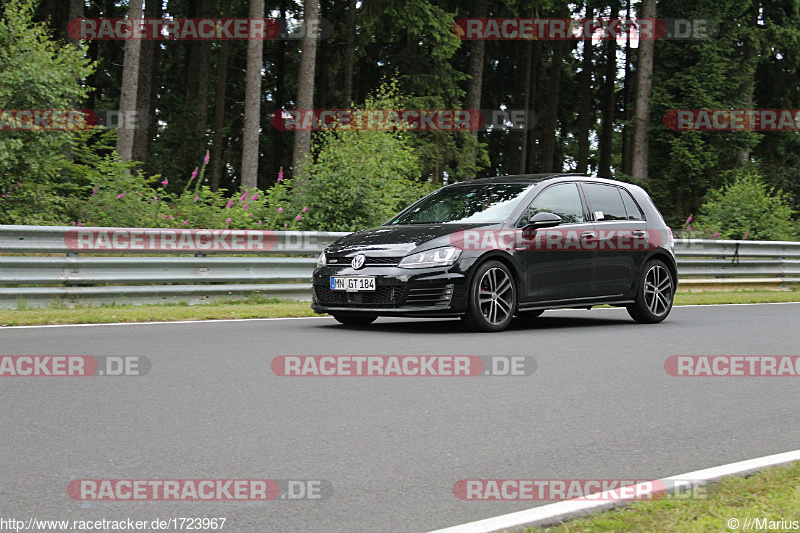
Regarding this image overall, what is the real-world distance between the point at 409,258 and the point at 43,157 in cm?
897

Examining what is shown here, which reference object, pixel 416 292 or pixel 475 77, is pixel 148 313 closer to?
pixel 416 292

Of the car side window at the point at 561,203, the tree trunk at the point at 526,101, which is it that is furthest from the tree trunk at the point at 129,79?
the tree trunk at the point at 526,101

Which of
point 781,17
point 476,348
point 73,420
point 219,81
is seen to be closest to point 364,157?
point 476,348

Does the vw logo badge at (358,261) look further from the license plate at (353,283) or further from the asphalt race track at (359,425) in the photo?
the asphalt race track at (359,425)

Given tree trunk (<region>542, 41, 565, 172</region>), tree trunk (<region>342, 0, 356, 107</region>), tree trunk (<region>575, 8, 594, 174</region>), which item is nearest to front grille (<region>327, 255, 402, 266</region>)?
tree trunk (<region>342, 0, 356, 107</region>)

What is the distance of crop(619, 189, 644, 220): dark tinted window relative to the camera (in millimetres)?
12789

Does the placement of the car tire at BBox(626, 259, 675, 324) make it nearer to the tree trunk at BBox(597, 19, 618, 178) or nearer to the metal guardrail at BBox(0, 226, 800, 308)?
the metal guardrail at BBox(0, 226, 800, 308)

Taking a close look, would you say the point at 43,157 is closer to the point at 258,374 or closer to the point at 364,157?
the point at 364,157

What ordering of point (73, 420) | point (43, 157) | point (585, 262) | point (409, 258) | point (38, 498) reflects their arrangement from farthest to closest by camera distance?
point (43, 157), point (585, 262), point (409, 258), point (73, 420), point (38, 498)

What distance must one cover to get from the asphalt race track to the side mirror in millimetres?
1595

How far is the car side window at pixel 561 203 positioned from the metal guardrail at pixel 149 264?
13.2 feet

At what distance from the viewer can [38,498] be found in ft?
14.0

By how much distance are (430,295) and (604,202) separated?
3306 mm

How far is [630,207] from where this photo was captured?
12844mm
